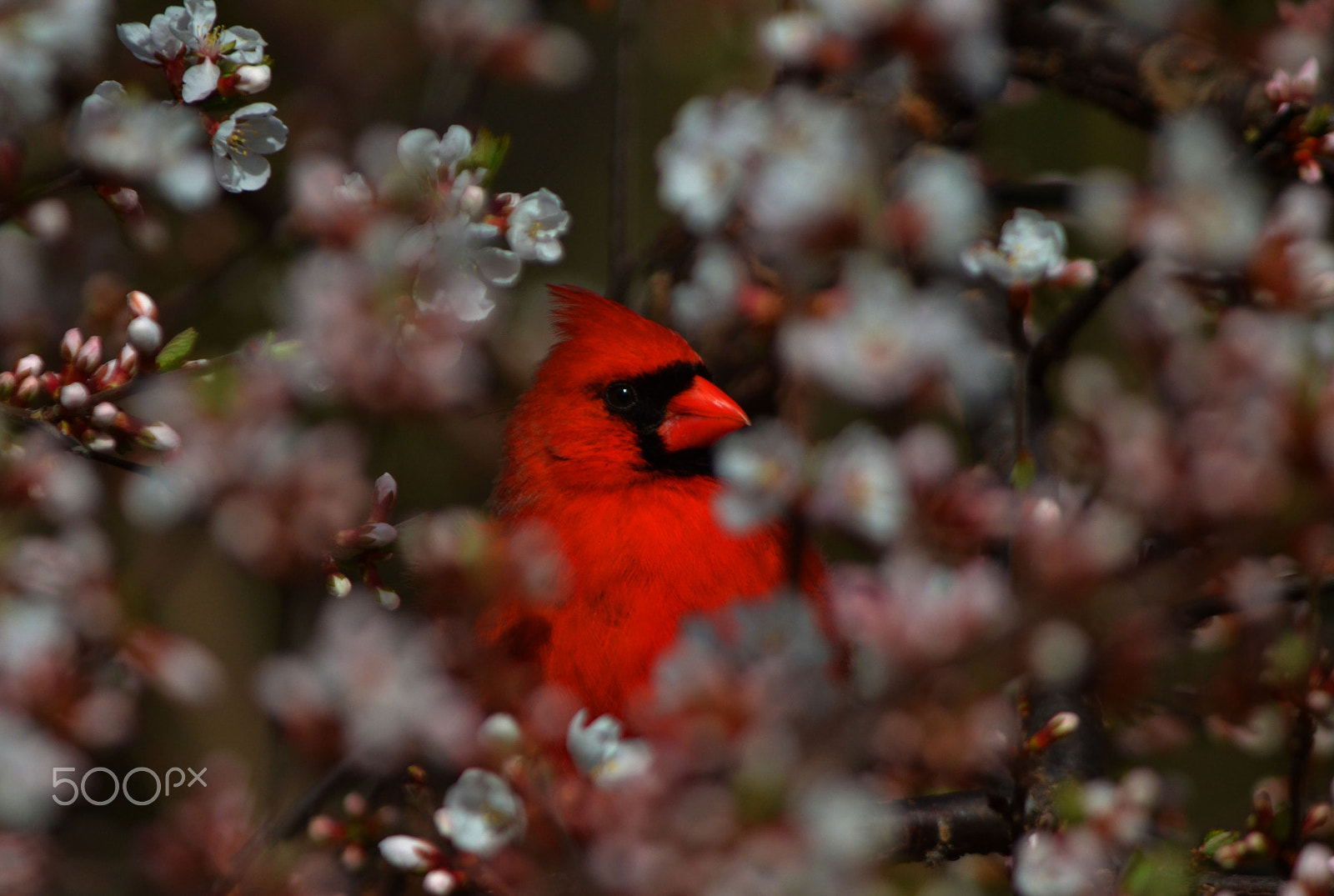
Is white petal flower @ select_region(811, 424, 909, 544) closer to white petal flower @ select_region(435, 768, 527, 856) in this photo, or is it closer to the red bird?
the red bird

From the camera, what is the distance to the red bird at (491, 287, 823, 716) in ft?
7.11

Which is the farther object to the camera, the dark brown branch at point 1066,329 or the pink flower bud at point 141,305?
the dark brown branch at point 1066,329

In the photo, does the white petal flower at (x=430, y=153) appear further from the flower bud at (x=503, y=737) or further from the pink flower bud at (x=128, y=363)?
the flower bud at (x=503, y=737)

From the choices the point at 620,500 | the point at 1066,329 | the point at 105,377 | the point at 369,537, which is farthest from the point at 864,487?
the point at 105,377

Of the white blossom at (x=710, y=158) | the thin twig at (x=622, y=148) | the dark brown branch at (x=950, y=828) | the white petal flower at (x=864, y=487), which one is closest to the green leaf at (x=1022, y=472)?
the white petal flower at (x=864, y=487)

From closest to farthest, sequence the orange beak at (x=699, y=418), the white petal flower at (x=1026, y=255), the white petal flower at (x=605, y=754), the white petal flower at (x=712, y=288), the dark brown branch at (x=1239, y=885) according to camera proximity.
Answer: the white petal flower at (x=605, y=754) < the dark brown branch at (x=1239, y=885) < the white petal flower at (x=1026, y=255) < the white petal flower at (x=712, y=288) < the orange beak at (x=699, y=418)

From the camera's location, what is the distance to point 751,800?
1083 millimetres

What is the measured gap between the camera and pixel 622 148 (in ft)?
8.63

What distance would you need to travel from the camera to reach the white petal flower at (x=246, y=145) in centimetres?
154

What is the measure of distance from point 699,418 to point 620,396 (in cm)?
19

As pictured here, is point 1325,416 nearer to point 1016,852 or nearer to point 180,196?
point 1016,852

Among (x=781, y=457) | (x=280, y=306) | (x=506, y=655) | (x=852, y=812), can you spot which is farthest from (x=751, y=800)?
(x=280, y=306)

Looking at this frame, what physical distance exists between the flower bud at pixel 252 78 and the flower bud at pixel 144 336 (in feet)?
1.03

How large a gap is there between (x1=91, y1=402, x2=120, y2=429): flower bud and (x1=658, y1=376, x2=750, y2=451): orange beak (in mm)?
1262
